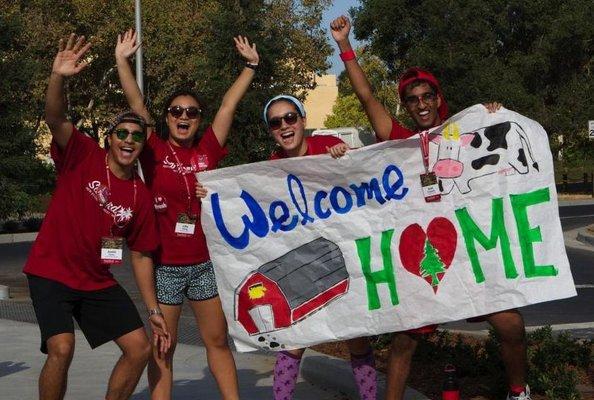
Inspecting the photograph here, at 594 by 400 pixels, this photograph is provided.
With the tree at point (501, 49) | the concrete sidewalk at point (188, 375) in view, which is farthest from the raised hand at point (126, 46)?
the tree at point (501, 49)

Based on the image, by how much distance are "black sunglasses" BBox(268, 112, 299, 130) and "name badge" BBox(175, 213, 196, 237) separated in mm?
685

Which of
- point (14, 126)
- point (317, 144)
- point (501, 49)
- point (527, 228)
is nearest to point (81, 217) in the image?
point (317, 144)

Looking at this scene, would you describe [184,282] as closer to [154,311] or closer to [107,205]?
[154,311]

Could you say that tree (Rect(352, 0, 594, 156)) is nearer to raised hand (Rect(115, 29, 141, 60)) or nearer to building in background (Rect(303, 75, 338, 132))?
raised hand (Rect(115, 29, 141, 60))

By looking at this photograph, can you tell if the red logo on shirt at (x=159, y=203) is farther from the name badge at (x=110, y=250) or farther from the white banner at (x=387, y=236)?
the name badge at (x=110, y=250)

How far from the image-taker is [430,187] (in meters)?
6.46

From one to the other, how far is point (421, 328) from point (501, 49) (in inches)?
1921

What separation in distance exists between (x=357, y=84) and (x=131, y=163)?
1.28 m

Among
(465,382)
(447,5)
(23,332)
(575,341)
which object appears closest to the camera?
(465,382)

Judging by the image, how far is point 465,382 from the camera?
25.1 ft

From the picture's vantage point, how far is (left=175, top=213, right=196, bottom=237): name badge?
Answer: 6.70 m

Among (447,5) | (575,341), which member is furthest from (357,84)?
(447,5)

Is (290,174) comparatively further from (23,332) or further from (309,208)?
(23,332)

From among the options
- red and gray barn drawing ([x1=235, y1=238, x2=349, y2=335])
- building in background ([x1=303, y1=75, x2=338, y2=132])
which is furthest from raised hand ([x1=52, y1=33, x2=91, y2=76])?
building in background ([x1=303, y1=75, x2=338, y2=132])
